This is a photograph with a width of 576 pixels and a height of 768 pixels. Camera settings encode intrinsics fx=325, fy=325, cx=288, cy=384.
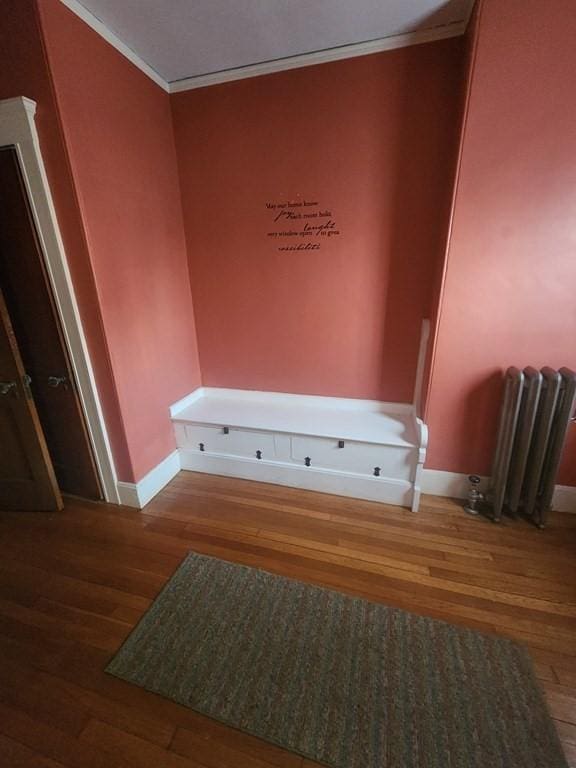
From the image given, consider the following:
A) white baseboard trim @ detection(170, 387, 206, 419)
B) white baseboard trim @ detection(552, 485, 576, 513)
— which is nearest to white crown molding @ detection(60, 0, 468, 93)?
white baseboard trim @ detection(170, 387, 206, 419)

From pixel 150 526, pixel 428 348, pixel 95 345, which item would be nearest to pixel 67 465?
pixel 150 526

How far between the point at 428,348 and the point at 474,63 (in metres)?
1.36

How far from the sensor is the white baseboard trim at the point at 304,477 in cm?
213

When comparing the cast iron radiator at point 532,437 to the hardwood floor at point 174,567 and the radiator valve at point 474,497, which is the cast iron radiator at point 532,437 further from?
the hardwood floor at point 174,567

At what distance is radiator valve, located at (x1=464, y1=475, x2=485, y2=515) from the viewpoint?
2049 millimetres

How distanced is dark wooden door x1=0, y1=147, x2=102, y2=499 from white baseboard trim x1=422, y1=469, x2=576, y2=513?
7.37 ft

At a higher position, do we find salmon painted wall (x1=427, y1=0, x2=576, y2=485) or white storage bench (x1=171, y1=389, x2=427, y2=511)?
salmon painted wall (x1=427, y1=0, x2=576, y2=485)

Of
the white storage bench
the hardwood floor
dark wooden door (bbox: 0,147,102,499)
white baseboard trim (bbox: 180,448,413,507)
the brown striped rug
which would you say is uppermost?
dark wooden door (bbox: 0,147,102,499)

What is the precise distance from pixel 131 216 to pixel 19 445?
1.58 meters

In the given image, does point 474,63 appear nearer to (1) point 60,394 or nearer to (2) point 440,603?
(2) point 440,603

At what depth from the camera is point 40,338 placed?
6.31ft

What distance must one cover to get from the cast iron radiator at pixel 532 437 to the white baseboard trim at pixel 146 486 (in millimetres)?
→ 2191

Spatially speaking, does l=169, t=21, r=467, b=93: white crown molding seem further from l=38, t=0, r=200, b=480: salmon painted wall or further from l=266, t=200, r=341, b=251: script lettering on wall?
l=266, t=200, r=341, b=251: script lettering on wall

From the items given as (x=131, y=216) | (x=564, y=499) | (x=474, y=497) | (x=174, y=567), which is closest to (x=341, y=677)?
(x=174, y=567)
